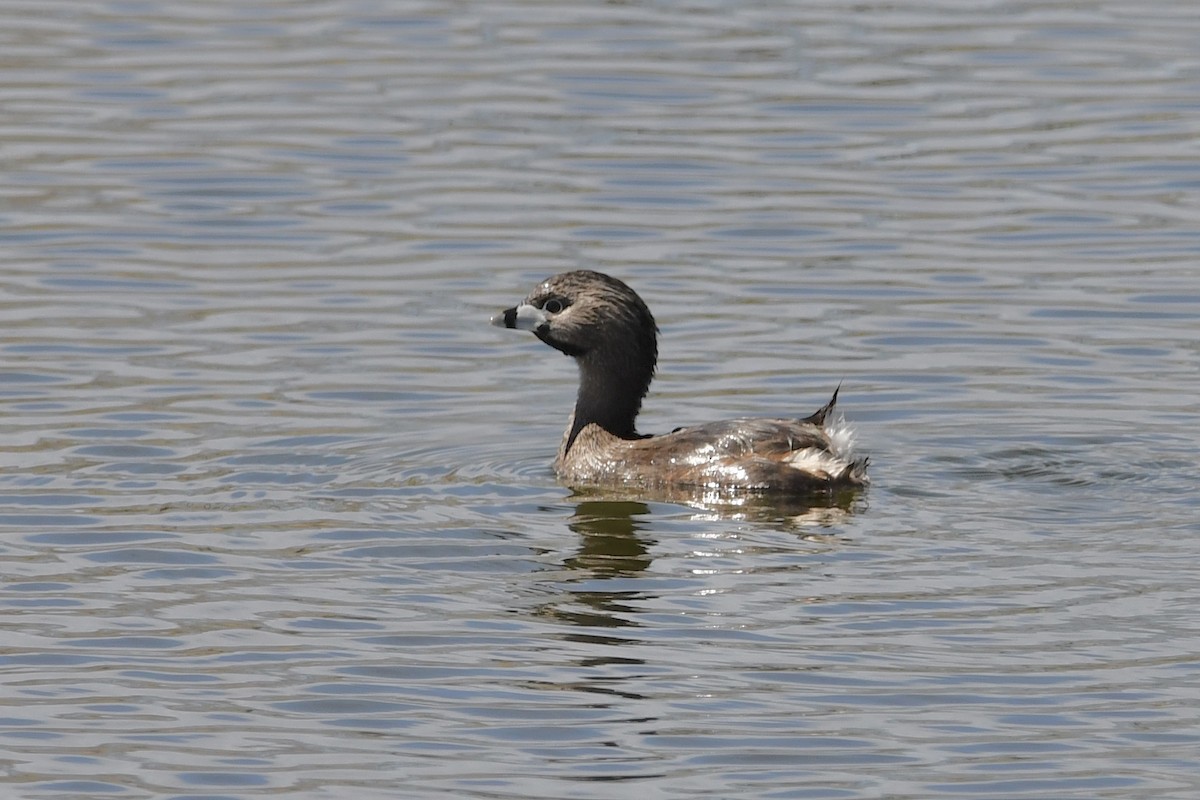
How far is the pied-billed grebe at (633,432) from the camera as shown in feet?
42.5

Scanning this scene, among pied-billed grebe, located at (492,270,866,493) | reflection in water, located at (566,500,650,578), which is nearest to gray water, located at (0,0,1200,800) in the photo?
reflection in water, located at (566,500,650,578)

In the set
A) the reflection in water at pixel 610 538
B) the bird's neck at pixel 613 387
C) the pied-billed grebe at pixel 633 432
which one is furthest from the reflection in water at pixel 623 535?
the bird's neck at pixel 613 387

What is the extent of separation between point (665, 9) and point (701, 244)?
25.2 ft

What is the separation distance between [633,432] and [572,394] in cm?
127

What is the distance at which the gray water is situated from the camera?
9219 millimetres

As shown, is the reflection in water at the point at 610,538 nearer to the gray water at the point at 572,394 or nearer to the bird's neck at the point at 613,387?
the gray water at the point at 572,394

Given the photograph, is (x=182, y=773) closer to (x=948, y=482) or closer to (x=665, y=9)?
(x=948, y=482)

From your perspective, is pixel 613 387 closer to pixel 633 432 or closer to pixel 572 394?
pixel 633 432

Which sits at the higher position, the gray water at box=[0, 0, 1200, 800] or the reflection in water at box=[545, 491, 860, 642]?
the gray water at box=[0, 0, 1200, 800]

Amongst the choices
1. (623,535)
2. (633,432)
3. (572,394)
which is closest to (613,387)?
(633,432)

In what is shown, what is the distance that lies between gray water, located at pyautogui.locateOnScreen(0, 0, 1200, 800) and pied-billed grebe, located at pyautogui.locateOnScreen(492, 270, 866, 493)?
28 centimetres

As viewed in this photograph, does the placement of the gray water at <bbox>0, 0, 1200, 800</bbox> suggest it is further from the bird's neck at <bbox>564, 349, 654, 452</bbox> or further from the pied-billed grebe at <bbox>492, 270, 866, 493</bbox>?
the bird's neck at <bbox>564, 349, 654, 452</bbox>

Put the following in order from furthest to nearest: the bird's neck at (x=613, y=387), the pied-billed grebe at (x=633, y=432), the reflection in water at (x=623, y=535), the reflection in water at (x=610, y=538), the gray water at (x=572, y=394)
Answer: the bird's neck at (x=613, y=387) < the pied-billed grebe at (x=633, y=432) < the reflection in water at (x=610, y=538) < the reflection in water at (x=623, y=535) < the gray water at (x=572, y=394)

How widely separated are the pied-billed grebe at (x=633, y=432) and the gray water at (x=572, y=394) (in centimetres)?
28
